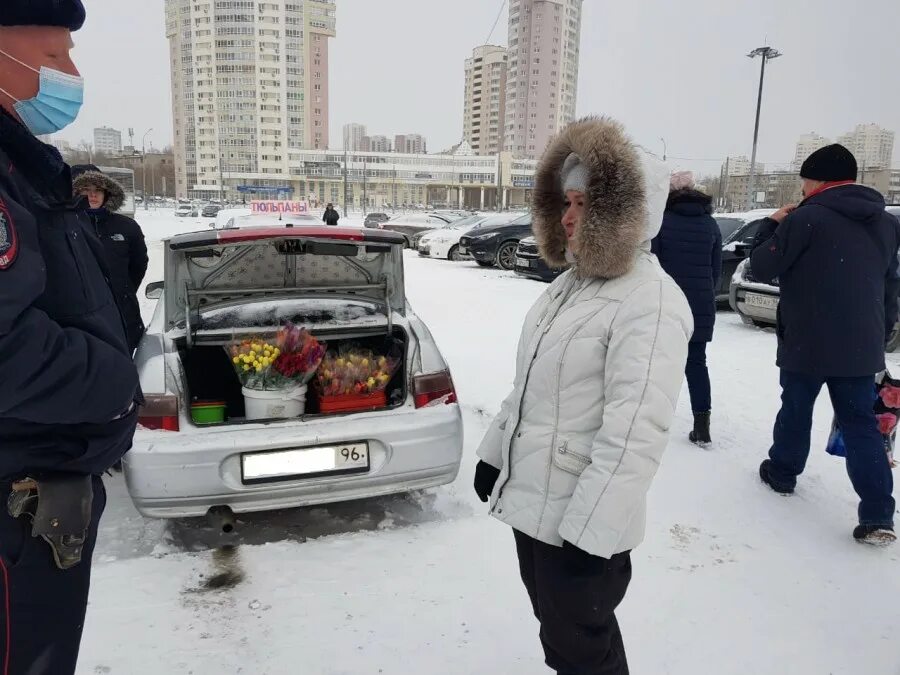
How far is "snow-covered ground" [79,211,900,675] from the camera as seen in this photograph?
2.36 metres

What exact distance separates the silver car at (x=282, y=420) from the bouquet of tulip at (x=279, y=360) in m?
0.20

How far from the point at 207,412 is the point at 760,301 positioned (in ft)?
24.3

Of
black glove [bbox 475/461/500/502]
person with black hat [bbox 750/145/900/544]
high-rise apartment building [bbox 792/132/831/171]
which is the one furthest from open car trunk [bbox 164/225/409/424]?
high-rise apartment building [bbox 792/132/831/171]

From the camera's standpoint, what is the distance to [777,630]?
2.55m

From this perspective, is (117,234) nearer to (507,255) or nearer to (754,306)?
(754,306)

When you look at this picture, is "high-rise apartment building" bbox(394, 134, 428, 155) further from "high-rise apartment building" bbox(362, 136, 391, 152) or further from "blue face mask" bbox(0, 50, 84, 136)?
"blue face mask" bbox(0, 50, 84, 136)

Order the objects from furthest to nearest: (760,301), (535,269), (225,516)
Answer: (535,269), (760,301), (225,516)

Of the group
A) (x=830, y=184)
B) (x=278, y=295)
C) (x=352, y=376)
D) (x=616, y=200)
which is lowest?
(x=352, y=376)

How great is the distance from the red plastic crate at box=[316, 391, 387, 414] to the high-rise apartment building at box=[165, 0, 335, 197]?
107 metres

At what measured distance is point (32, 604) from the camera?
1.45 m

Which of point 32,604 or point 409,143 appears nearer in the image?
point 32,604

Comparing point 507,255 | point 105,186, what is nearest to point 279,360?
point 105,186

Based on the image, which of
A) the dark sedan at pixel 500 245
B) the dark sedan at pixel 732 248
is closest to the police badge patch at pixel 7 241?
the dark sedan at pixel 732 248

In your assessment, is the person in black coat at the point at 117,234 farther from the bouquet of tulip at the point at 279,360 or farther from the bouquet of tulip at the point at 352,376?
the bouquet of tulip at the point at 352,376
